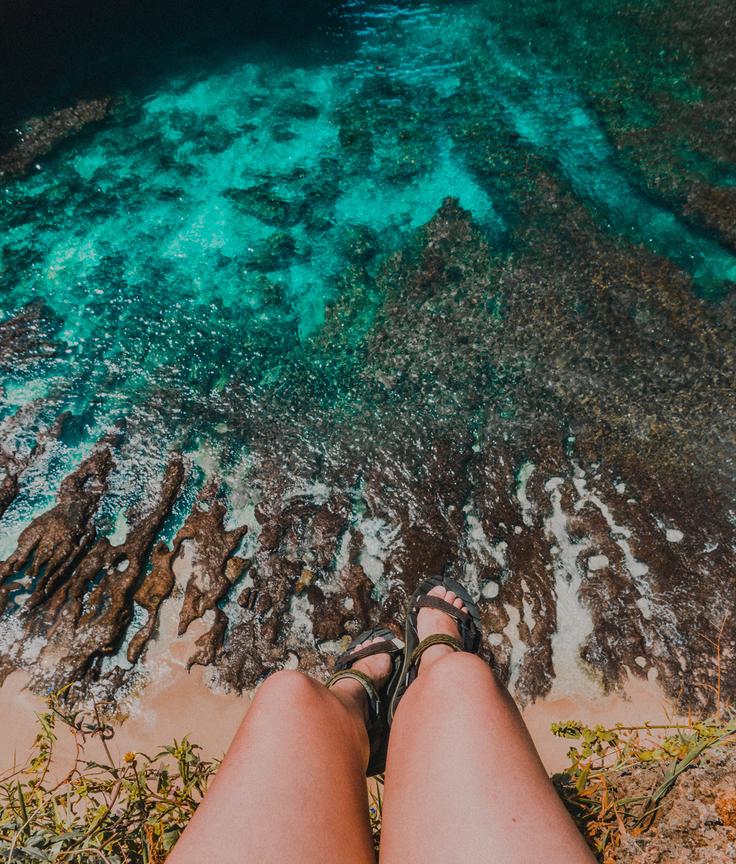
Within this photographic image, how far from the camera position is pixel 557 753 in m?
2.64

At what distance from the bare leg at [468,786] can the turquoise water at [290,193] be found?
97.5 inches

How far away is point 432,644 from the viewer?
2.45 meters

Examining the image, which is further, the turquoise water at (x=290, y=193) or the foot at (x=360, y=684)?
the turquoise water at (x=290, y=193)

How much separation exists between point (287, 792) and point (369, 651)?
1.26m

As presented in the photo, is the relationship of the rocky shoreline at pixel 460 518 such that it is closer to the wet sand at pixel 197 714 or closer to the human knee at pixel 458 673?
the wet sand at pixel 197 714

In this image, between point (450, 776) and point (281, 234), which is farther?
point (281, 234)

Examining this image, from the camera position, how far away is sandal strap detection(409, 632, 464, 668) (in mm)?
2418

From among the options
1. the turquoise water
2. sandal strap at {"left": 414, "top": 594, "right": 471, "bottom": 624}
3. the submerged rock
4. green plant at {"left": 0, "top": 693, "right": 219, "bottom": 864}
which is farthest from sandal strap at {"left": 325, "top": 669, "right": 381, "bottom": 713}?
the submerged rock

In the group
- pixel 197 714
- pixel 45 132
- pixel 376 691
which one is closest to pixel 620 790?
pixel 376 691

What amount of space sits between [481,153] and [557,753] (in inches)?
203

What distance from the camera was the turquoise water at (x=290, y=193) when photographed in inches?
163

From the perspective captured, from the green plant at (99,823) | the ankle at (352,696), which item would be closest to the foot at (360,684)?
the ankle at (352,696)

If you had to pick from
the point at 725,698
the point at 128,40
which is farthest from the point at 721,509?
the point at 128,40

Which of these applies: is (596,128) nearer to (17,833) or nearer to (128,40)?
(128,40)
